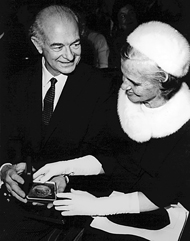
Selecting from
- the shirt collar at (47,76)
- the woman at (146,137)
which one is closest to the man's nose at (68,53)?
the shirt collar at (47,76)

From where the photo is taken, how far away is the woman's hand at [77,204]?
Result: 152 cm

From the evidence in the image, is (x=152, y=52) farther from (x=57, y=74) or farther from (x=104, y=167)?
(x=104, y=167)

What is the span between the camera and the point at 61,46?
1.46 metres

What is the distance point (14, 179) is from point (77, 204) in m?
0.33

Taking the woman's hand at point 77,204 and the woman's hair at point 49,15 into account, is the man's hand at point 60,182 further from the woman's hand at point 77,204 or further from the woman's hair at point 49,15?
the woman's hair at point 49,15

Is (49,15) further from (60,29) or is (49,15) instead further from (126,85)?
(126,85)

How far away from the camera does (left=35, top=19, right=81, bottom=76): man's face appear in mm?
1438

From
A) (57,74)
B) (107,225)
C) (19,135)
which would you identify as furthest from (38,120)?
(107,225)

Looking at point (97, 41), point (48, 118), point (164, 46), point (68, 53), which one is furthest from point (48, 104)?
point (164, 46)

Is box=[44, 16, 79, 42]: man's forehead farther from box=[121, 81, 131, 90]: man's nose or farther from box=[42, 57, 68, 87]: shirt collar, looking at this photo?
box=[121, 81, 131, 90]: man's nose

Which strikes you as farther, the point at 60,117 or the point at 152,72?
the point at 60,117

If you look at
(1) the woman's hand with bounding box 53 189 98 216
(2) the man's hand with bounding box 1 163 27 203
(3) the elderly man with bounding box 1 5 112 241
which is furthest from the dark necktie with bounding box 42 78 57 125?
(1) the woman's hand with bounding box 53 189 98 216

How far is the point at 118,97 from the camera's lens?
59.6 inches

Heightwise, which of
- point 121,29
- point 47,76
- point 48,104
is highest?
point 121,29
